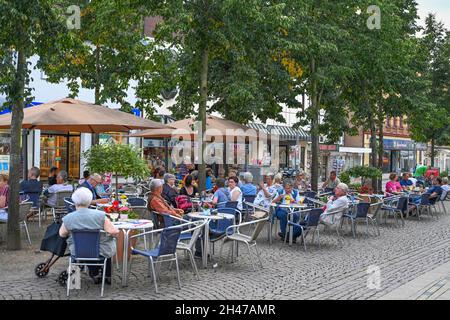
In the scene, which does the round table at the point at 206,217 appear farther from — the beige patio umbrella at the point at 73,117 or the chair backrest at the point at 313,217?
the beige patio umbrella at the point at 73,117

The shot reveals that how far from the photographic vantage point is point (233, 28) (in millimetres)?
14547

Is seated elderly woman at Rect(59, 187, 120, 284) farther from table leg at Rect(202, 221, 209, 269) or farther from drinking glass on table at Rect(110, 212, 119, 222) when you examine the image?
table leg at Rect(202, 221, 209, 269)

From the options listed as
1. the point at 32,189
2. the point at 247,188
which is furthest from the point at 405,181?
the point at 32,189

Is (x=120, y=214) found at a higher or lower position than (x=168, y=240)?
→ higher

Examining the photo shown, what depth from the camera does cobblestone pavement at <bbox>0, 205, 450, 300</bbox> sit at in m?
7.38

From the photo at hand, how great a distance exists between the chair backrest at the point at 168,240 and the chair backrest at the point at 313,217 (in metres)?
4.15

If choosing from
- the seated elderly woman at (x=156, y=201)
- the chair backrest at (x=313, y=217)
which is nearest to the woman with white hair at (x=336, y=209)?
the chair backrest at (x=313, y=217)

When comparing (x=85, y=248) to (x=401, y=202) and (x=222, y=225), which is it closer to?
(x=222, y=225)

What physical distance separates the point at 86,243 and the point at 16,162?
417 centimetres

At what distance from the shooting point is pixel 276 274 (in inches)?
346

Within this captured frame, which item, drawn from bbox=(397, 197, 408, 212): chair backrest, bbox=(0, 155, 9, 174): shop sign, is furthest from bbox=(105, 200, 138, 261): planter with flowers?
bbox=(0, 155, 9, 174): shop sign
